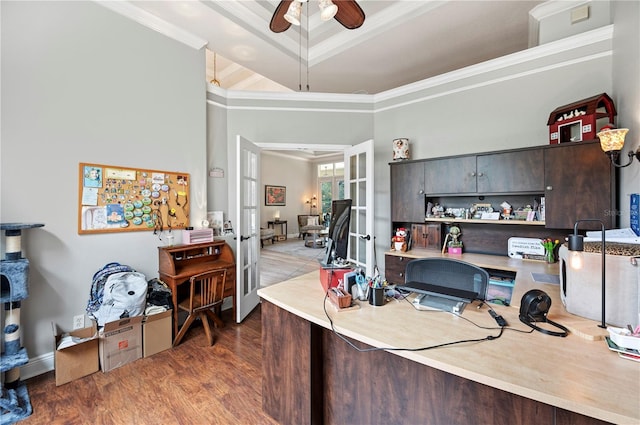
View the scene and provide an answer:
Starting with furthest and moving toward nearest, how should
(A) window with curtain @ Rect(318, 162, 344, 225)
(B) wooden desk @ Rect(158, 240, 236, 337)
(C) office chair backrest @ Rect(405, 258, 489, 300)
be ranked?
(A) window with curtain @ Rect(318, 162, 344, 225), (B) wooden desk @ Rect(158, 240, 236, 337), (C) office chair backrest @ Rect(405, 258, 489, 300)

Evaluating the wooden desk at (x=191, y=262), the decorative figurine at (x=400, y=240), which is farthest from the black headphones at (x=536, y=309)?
the wooden desk at (x=191, y=262)

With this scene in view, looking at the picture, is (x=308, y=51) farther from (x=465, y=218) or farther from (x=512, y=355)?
(x=512, y=355)

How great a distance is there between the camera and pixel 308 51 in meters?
3.75

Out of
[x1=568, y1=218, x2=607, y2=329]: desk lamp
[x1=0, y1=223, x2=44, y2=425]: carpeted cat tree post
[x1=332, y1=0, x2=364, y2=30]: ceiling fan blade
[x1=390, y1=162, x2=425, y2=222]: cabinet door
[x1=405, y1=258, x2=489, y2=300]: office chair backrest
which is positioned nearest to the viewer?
[x1=568, y1=218, x2=607, y2=329]: desk lamp

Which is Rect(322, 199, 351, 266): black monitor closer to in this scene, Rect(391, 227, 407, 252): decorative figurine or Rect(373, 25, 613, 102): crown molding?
Rect(391, 227, 407, 252): decorative figurine

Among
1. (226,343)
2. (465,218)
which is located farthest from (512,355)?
(226,343)

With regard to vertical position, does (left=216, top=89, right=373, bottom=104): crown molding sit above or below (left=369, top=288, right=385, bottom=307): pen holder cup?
above

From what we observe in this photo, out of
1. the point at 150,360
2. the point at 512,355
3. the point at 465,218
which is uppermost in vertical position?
the point at 465,218

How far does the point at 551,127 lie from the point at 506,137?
1.32 feet

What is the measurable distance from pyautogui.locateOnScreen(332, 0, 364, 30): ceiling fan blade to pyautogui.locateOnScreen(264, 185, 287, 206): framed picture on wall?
720 centimetres

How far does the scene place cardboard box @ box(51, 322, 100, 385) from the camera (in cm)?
195

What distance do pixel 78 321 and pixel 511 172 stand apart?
166 inches

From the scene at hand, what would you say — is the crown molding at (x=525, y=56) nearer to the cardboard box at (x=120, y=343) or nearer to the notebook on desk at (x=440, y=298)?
the notebook on desk at (x=440, y=298)

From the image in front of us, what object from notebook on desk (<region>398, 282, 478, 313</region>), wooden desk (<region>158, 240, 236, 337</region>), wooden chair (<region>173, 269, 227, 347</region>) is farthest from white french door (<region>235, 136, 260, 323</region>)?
notebook on desk (<region>398, 282, 478, 313</region>)
